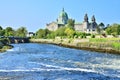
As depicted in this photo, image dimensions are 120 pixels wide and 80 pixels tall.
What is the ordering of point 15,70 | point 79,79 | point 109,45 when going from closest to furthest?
point 79,79, point 15,70, point 109,45

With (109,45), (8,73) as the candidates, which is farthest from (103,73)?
(109,45)

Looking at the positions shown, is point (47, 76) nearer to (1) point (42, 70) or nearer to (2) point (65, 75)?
(2) point (65, 75)

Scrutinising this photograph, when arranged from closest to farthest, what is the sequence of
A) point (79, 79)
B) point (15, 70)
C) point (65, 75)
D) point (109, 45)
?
point (79, 79) → point (65, 75) → point (15, 70) → point (109, 45)

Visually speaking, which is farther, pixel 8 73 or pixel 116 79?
pixel 8 73

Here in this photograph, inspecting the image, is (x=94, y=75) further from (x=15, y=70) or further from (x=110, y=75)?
(x=15, y=70)

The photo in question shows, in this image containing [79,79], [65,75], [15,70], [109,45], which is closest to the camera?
[79,79]

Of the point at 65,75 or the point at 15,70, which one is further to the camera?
the point at 15,70

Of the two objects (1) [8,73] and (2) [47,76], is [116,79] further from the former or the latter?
(1) [8,73]

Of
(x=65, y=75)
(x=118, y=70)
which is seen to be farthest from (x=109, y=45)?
(x=65, y=75)

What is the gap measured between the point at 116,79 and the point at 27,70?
12.1 metres

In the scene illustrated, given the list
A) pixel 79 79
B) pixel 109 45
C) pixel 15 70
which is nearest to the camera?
pixel 79 79

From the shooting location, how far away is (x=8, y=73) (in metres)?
45.8

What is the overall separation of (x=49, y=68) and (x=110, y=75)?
377 inches

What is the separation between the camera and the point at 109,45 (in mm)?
110875
